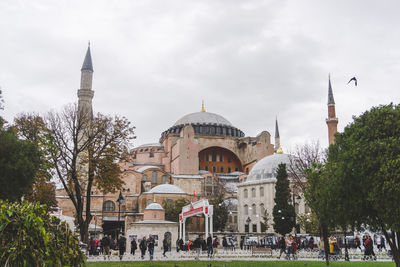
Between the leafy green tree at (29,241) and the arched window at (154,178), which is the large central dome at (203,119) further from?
the leafy green tree at (29,241)

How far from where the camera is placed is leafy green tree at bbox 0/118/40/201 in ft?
48.3

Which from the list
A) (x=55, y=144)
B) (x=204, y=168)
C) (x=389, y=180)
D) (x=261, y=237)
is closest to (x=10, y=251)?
(x=389, y=180)

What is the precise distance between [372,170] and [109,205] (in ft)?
120

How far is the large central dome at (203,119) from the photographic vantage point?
59.1 meters

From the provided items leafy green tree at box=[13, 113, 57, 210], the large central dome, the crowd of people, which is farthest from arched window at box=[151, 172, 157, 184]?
leafy green tree at box=[13, 113, 57, 210]

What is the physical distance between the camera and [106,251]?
1952 centimetres

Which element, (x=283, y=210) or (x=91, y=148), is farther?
(x=283, y=210)

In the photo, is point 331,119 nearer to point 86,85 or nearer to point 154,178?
point 154,178

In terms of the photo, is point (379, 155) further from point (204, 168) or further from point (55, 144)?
point (204, 168)

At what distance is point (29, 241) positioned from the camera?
3844 mm

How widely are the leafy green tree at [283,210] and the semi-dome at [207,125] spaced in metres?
24.5

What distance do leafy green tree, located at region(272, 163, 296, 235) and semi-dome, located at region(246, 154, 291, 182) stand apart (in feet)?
22.2

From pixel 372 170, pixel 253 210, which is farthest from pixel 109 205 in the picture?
pixel 372 170

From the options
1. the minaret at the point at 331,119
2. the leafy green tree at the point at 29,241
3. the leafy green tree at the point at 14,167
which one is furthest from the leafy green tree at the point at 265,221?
the leafy green tree at the point at 29,241
